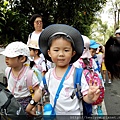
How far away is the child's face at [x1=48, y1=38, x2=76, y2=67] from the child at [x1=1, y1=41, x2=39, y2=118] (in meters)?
0.59

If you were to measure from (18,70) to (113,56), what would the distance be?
104cm

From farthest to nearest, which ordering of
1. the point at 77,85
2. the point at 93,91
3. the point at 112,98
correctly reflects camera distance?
the point at 112,98
the point at 77,85
the point at 93,91

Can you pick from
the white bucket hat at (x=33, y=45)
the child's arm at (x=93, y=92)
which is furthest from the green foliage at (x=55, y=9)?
the child's arm at (x=93, y=92)

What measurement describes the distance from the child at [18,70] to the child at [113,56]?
79 cm

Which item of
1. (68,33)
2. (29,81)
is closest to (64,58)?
(68,33)

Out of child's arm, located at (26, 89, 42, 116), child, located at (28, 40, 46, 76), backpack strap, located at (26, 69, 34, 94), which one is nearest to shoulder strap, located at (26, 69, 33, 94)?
backpack strap, located at (26, 69, 34, 94)

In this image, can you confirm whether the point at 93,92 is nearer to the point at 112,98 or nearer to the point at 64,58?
the point at 64,58

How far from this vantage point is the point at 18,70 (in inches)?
101

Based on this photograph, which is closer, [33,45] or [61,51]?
[61,51]

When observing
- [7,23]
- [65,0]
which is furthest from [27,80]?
[65,0]

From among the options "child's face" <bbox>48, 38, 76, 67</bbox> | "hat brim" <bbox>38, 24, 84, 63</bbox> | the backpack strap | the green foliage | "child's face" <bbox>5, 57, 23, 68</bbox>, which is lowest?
the backpack strap

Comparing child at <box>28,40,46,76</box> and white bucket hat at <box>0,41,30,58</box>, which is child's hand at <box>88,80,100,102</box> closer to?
white bucket hat at <box>0,41,30,58</box>

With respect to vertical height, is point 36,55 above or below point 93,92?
above

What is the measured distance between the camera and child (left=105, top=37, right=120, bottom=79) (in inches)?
87.5
